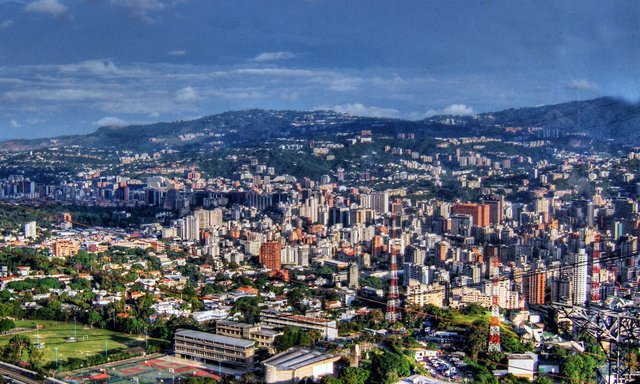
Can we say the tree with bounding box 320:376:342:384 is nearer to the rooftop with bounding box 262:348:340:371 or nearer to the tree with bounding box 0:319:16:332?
the rooftop with bounding box 262:348:340:371

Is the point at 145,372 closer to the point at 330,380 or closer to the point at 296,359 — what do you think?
the point at 296,359

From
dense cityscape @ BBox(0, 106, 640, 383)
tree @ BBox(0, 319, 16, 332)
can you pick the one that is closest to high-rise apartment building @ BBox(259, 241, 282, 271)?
dense cityscape @ BBox(0, 106, 640, 383)

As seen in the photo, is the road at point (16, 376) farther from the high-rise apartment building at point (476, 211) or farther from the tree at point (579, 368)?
the high-rise apartment building at point (476, 211)

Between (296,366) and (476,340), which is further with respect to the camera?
(476,340)

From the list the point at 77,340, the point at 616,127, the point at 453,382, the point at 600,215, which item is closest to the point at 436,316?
the point at 453,382

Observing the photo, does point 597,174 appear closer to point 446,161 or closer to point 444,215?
point 444,215

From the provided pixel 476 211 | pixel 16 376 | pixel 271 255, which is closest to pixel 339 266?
pixel 271 255

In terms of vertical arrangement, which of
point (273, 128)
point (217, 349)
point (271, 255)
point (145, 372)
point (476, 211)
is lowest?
point (145, 372)
